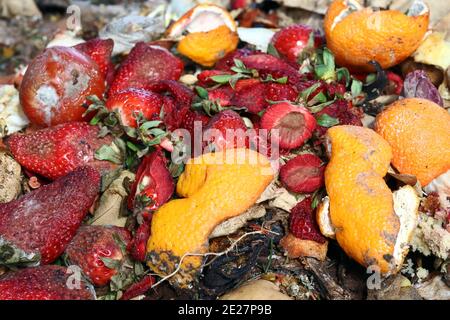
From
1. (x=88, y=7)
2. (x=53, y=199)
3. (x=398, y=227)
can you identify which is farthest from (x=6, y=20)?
(x=398, y=227)

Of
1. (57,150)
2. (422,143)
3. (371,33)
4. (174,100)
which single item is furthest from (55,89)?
(422,143)

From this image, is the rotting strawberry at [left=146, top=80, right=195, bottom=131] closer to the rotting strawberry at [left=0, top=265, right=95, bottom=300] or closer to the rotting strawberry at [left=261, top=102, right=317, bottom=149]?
the rotting strawberry at [left=261, top=102, right=317, bottom=149]

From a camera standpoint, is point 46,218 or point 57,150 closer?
point 46,218

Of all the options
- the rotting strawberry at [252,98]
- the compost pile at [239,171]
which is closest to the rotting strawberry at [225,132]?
the compost pile at [239,171]

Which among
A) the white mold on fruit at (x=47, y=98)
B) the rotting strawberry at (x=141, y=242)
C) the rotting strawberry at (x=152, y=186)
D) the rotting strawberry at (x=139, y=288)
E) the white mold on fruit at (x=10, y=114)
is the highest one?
the white mold on fruit at (x=47, y=98)

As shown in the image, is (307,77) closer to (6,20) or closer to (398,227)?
(398,227)

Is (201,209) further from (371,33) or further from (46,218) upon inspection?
(371,33)

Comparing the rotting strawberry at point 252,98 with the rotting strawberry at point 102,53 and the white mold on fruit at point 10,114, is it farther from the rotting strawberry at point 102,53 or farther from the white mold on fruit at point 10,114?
the white mold on fruit at point 10,114
